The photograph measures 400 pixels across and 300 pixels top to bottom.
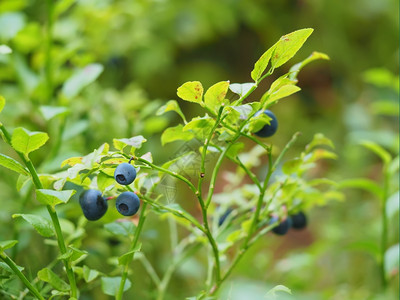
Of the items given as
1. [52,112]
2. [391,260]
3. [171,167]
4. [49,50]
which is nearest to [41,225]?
[171,167]

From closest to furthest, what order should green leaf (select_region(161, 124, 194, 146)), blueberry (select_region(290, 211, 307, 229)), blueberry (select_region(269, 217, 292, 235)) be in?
green leaf (select_region(161, 124, 194, 146)), blueberry (select_region(269, 217, 292, 235)), blueberry (select_region(290, 211, 307, 229))

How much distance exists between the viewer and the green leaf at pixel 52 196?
1.73 feet

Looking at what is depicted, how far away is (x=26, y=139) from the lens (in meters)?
0.54

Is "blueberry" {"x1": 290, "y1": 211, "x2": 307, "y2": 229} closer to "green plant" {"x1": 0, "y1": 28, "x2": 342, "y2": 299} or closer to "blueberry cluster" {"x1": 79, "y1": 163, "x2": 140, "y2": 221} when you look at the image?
"green plant" {"x1": 0, "y1": 28, "x2": 342, "y2": 299}

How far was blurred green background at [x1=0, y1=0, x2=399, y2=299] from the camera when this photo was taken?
1.09m

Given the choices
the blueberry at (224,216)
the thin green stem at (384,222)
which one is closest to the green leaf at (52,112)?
the blueberry at (224,216)

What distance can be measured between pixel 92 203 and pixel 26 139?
0.12m

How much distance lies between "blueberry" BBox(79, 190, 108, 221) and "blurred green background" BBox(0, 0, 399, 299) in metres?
0.30

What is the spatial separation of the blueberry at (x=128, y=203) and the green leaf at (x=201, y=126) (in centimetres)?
10

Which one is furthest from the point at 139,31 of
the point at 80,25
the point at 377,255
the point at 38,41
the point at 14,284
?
the point at 14,284

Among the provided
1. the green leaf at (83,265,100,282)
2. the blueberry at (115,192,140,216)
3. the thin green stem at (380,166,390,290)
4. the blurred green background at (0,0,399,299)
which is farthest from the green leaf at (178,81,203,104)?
the thin green stem at (380,166,390,290)

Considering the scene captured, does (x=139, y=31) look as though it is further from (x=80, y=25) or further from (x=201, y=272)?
(x=201, y=272)

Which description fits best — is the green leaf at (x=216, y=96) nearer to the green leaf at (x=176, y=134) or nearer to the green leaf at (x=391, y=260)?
the green leaf at (x=176, y=134)

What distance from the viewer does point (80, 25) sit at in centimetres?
139
